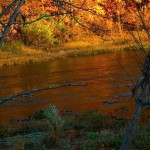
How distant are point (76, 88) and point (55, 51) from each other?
23.9m

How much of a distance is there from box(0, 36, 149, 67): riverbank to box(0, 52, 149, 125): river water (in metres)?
4.43

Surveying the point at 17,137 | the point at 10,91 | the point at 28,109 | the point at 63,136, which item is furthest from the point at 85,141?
the point at 10,91

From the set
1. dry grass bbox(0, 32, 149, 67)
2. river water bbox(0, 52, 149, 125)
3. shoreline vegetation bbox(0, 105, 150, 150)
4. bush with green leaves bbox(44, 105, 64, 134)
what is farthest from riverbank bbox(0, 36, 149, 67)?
bush with green leaves bbox(44, 105, 64, 134)

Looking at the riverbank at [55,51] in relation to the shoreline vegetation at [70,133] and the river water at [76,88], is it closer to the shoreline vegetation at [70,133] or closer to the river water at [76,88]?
the river water at [76,88]

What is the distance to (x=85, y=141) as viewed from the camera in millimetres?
12703

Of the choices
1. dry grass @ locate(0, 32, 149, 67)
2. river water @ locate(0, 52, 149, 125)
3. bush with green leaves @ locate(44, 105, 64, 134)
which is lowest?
river water @ locate(0, 52, 149, 125)

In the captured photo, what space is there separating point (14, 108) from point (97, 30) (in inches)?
713

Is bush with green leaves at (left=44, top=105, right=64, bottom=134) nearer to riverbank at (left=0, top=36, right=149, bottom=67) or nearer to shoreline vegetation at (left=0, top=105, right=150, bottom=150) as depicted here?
shoreline vegetation at (left=0, top=105, right=150, bottom=150)

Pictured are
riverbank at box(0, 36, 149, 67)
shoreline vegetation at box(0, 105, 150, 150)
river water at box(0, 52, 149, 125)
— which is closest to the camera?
shoreline vegetation at box(0, 105, 150, 150)

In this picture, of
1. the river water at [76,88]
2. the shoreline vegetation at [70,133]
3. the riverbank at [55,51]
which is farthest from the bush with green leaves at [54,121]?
the riverbank at [55,51]

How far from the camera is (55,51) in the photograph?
50719 mm

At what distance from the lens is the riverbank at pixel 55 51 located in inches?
1777

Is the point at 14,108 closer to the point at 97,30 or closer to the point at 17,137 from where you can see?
the point at 17,137

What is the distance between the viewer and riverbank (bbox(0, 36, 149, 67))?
45.1 metres
